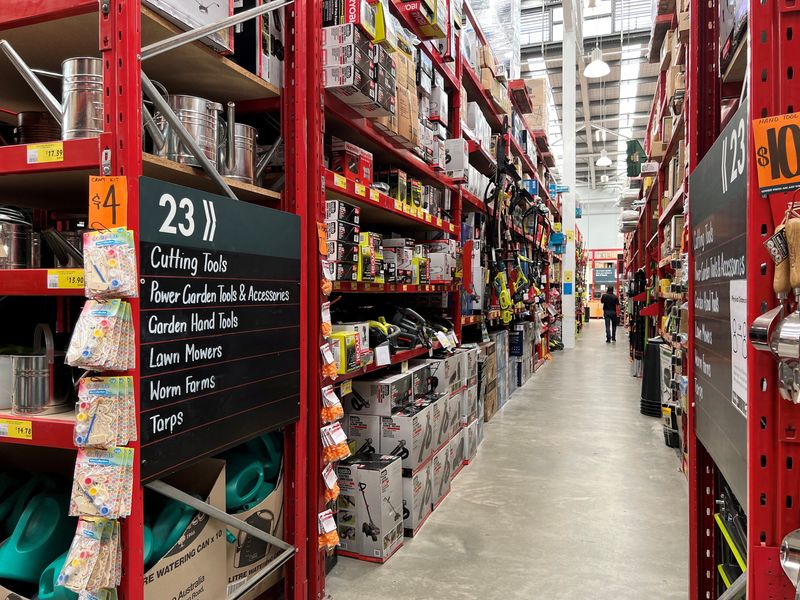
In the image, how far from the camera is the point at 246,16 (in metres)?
1.81

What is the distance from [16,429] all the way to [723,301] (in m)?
1.81

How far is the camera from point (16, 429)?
1477mm

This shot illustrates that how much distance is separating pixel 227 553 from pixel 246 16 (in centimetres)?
183

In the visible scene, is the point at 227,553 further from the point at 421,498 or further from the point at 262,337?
the point at 421,498

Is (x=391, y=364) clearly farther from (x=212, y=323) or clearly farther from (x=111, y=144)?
(x=111, y=144)

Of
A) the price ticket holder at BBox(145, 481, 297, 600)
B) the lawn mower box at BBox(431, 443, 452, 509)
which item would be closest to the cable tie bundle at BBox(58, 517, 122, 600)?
the price ticket holder at BBox(145, 481, 297, 600)

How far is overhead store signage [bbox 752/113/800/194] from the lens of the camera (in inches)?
34.8

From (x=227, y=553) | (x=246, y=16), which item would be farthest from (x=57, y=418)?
(x=246, y=16)

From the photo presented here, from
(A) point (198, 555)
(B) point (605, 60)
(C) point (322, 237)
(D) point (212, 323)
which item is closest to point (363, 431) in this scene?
(C) point (322, 237)

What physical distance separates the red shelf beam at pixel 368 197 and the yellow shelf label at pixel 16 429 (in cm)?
147

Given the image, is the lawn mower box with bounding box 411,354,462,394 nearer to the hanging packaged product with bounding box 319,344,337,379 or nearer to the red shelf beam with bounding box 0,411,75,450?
the hanging packaged product with bounding box 319,344,337,379

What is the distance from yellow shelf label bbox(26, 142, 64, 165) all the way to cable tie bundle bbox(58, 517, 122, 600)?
3.11 feet

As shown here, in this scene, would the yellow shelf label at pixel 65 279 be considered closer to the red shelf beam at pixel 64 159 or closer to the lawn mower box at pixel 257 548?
the red shelf beam at pixel 64 159

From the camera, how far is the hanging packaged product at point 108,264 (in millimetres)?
1348
